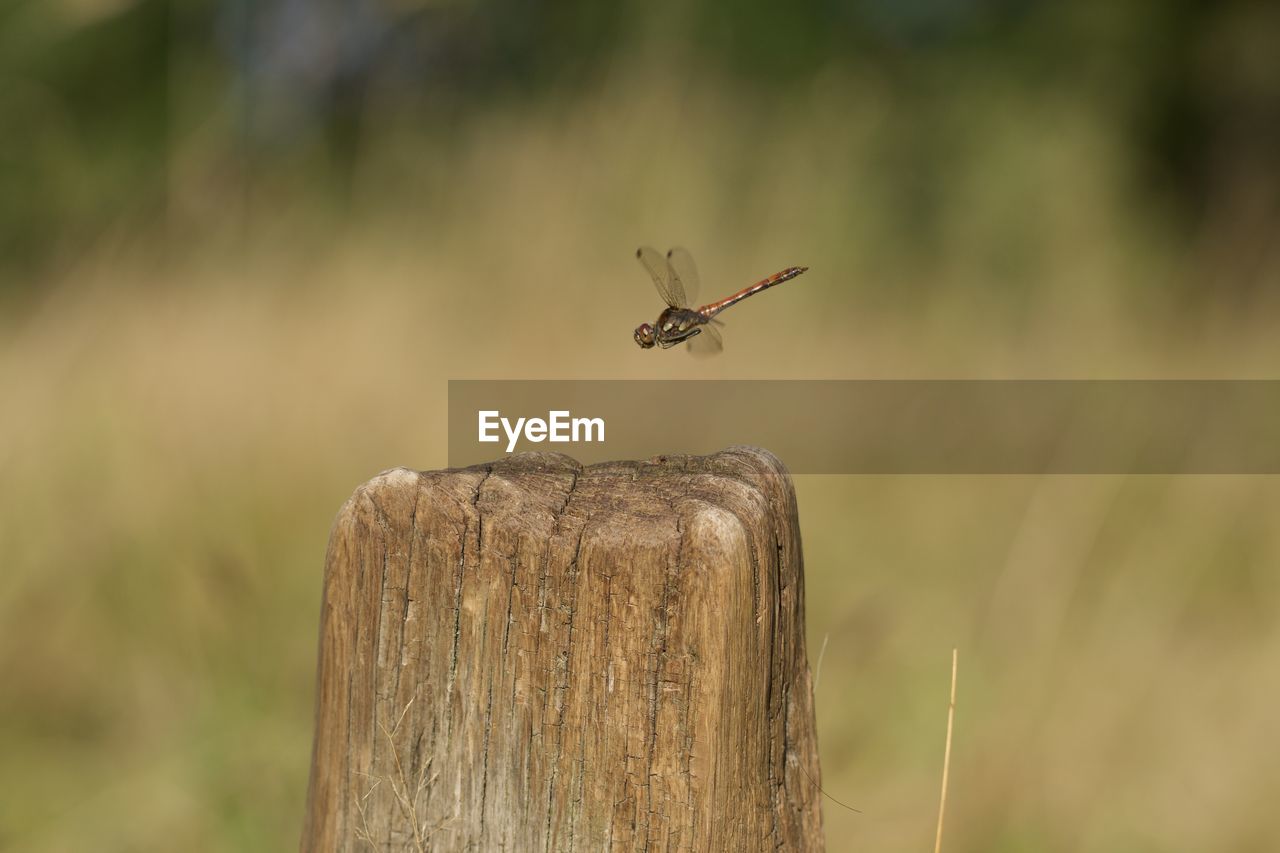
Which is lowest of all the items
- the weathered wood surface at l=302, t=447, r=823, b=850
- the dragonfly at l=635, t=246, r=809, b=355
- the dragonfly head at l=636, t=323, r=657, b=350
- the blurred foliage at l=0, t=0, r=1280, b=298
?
the weathered wood surface at l=302, t=447, r=823, b=850

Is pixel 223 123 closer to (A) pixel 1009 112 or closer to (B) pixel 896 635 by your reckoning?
(B) pixel 896 635

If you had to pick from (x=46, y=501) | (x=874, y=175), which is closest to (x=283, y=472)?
(x=46, y=501)

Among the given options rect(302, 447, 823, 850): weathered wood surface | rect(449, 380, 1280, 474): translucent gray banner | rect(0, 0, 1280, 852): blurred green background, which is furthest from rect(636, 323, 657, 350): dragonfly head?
rect(449, 380, 1280, 474): translucent gray banner

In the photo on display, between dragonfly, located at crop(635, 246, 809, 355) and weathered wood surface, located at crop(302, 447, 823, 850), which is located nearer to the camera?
weathered wood surface, located at crop(302, 447, 823, 850)

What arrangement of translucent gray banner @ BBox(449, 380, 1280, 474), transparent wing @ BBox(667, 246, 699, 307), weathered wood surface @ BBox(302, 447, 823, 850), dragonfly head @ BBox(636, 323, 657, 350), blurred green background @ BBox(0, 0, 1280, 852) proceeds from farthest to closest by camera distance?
translucent gray banner @ BBox(449, 380, 1280, 474)
blurred green background @ BBox(0, 0, 1280, 852)
transparent wing @ BBox(667, 246, 699, 307)
dragonfly head @ BBox(636, 323, 657, 350)
weathered wood surface @ BBox(302, 447, 823, 850)

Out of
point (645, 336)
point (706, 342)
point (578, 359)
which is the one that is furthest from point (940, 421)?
point (645, 336)

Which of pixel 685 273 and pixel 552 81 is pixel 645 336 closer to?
pixel 685 273

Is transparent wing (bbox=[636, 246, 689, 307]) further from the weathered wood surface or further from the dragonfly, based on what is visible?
the weathered wood surface
